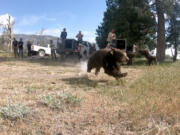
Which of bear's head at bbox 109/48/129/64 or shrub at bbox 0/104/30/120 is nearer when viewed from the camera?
shrub at bbox 0/104/30/120

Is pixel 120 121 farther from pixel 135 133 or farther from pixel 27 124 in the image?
pixel 27 124

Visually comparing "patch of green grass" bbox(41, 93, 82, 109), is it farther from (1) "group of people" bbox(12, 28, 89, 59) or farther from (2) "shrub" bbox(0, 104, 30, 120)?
(1) "group of people" bbox(12, 28, 89, 59)

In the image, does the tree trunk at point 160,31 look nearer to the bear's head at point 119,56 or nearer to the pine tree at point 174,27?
the pine tree at point 174,27

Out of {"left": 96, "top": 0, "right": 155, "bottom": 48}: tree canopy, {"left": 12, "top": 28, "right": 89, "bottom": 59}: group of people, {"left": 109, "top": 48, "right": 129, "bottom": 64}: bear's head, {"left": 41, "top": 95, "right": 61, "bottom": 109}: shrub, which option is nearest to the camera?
{"left": 41, "top": 95, "right": 61, "bottom": 109}: shrub

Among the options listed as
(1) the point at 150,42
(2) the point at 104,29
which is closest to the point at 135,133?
(1) the point at 150,42

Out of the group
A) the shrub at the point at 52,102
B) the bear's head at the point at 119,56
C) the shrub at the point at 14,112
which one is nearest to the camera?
the shrub at the point at 14,112

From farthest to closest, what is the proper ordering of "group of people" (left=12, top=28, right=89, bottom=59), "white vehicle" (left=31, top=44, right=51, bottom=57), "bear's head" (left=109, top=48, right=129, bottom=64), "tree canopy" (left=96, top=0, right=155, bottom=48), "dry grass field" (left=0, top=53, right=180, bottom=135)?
"white vehicle" (left=31, top=44, right=51, bottom=57), "group of people" (left=12, top=28, right=89, bottom=59), "tree canopy" (left=96, top=0, right=155, bottom=48), "bear's head" (left=109, top=48, right=129, bottom=64), "dry grass field" (left=0, top=53, right=180, bottom=135)

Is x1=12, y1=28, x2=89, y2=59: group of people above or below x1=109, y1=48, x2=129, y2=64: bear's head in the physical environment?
above

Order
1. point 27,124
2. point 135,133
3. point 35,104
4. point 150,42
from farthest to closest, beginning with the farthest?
point 150,42 → point 35,104 → point 27,124 → point 135,133

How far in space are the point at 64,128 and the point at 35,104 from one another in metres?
1.30

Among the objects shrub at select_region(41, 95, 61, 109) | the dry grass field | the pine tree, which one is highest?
the pine tree

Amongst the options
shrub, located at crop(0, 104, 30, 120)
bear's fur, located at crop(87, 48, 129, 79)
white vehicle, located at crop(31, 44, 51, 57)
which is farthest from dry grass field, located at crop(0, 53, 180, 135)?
white vehicle, located at crop(31, 44, 51, 57)

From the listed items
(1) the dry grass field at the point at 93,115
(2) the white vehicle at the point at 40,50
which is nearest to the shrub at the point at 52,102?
(1) the dry grass field at the point at 93,115

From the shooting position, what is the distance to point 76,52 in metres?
19.5
